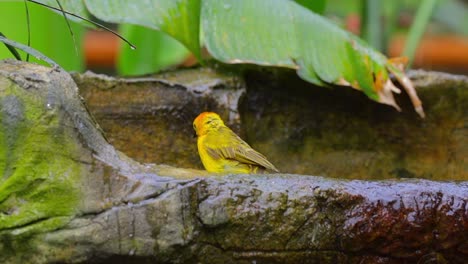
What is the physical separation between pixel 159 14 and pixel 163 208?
1.52 metres

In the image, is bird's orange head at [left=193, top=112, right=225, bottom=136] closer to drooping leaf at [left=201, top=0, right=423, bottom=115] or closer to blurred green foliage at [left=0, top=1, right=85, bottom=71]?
drooping leaf at [left=201, top=0, right=423, bottom=115]

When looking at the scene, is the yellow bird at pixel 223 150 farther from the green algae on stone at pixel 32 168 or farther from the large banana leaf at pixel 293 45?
the green algae on stone at pixel 32 168

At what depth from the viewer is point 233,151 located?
357cm

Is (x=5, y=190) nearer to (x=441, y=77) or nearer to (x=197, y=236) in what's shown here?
(x=197, y=236)

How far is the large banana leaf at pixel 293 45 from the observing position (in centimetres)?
405

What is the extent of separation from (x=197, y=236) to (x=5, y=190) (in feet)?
1.63

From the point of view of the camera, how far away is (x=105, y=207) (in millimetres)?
2477

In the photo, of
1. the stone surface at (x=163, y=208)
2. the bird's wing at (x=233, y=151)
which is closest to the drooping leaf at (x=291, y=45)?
the bird's wing at (x=233, y=151)

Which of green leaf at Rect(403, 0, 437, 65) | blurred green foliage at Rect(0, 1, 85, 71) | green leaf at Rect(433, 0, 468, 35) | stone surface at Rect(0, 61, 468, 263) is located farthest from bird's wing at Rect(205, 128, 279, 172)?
green leaf at Rect(433, 0, 468, 35)

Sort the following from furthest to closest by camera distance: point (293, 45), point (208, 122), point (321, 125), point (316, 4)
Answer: point (316, 4) → point (321, 125) → point (293, 45) → point (208, 122)

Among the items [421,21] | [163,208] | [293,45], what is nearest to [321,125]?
[293,45]

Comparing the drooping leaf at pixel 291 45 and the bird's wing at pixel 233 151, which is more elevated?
the drooping leaf at pixel 291 45

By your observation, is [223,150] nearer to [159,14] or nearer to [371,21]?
[159,14]

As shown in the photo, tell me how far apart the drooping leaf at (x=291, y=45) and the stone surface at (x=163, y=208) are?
57.5 inches
